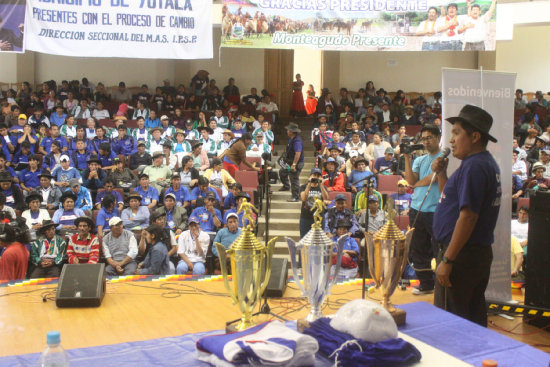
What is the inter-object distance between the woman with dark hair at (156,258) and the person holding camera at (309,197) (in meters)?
1.74

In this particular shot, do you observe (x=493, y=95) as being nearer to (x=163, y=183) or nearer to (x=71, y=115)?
(x=163, y=183)

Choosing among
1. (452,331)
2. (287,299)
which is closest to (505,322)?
(287,299)

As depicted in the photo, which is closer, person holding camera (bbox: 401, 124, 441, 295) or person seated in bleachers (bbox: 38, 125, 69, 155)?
person holding camera (bbox: 401, 124, 441, 295)

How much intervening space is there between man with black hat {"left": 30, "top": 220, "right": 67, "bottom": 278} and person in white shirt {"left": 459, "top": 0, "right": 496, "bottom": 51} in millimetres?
7531

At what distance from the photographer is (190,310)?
3826mm

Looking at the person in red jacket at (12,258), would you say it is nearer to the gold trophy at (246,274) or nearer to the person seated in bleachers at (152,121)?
the gold trophy at (246,274)

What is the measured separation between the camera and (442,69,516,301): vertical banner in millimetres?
4133

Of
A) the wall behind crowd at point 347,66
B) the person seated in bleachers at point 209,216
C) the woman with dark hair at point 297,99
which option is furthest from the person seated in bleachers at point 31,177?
the woman with dark hair at point 297,99

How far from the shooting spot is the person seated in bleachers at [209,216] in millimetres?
7805

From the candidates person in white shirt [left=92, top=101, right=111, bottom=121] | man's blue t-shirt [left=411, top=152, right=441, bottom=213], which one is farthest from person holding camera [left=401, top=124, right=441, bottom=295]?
person in white shirt [left=92, top=101, right=111, bottom=121]

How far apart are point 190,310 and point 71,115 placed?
9.41 metres

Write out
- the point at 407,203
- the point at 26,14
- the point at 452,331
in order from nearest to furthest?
the point at 452,331
the point at 407,203
the point at 26,14

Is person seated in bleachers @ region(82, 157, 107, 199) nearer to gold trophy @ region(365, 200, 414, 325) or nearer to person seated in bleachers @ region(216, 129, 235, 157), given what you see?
person seated in bleachers @ region(216, 129, 235, 157)

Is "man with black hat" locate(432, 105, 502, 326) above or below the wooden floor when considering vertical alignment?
above
